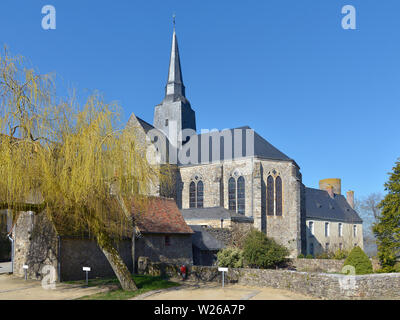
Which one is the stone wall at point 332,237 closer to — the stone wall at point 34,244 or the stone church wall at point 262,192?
the stone church wall at point 262,192

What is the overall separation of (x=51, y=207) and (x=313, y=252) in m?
33.5

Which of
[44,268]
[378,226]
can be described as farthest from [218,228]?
[44,268]

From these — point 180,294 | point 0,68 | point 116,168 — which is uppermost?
point 0,68

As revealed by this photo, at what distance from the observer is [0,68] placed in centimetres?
1005

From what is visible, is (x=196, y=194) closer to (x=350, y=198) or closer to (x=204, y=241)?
(x=204, y=241)

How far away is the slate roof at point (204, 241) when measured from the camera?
2318 cm

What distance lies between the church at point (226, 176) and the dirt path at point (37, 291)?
15.4 meters

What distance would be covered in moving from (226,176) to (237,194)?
6.45 ft

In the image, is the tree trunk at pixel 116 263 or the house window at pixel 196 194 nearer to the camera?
the tree trunk at pixel 116 263

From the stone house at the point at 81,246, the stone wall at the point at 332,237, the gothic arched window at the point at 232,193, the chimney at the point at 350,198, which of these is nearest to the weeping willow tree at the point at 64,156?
the stone house at the point at 81,246

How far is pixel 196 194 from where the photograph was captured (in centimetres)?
3347

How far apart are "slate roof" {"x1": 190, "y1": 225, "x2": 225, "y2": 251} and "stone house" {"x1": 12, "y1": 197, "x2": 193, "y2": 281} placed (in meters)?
2.47
